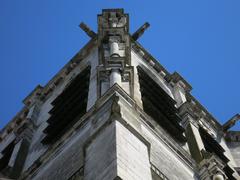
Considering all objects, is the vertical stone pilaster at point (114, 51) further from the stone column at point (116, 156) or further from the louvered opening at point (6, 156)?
the louvered opening at point (6, 156)

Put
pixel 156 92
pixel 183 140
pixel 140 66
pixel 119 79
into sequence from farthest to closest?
pixel 140 66, pixel 156 92, pixel 183 140, pixel 119 79

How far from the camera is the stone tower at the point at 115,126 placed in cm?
1385

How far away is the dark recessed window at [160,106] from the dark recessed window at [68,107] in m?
2.19

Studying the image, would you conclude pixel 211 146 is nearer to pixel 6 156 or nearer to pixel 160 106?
pixel 160 106

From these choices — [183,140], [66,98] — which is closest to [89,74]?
[66,98]

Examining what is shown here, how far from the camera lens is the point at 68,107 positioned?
2325 cm

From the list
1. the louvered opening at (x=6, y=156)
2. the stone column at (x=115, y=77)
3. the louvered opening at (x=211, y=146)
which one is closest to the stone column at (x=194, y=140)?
the louvered opening at (x=211, y=146)

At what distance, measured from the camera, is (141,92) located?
75.0ft

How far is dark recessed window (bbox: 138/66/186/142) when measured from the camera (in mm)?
21312

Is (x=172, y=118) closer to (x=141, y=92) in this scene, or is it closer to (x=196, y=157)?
(x=141, y=92)

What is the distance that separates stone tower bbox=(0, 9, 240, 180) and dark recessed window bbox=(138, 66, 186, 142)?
1.9 inches

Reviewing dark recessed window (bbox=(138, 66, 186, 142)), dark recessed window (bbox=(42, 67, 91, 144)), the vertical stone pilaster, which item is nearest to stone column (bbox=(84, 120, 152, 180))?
the vertical stone pilaster

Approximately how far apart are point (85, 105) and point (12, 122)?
8.86 meters

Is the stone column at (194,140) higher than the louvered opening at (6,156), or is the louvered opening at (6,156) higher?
the louvered opening at (6,156)
